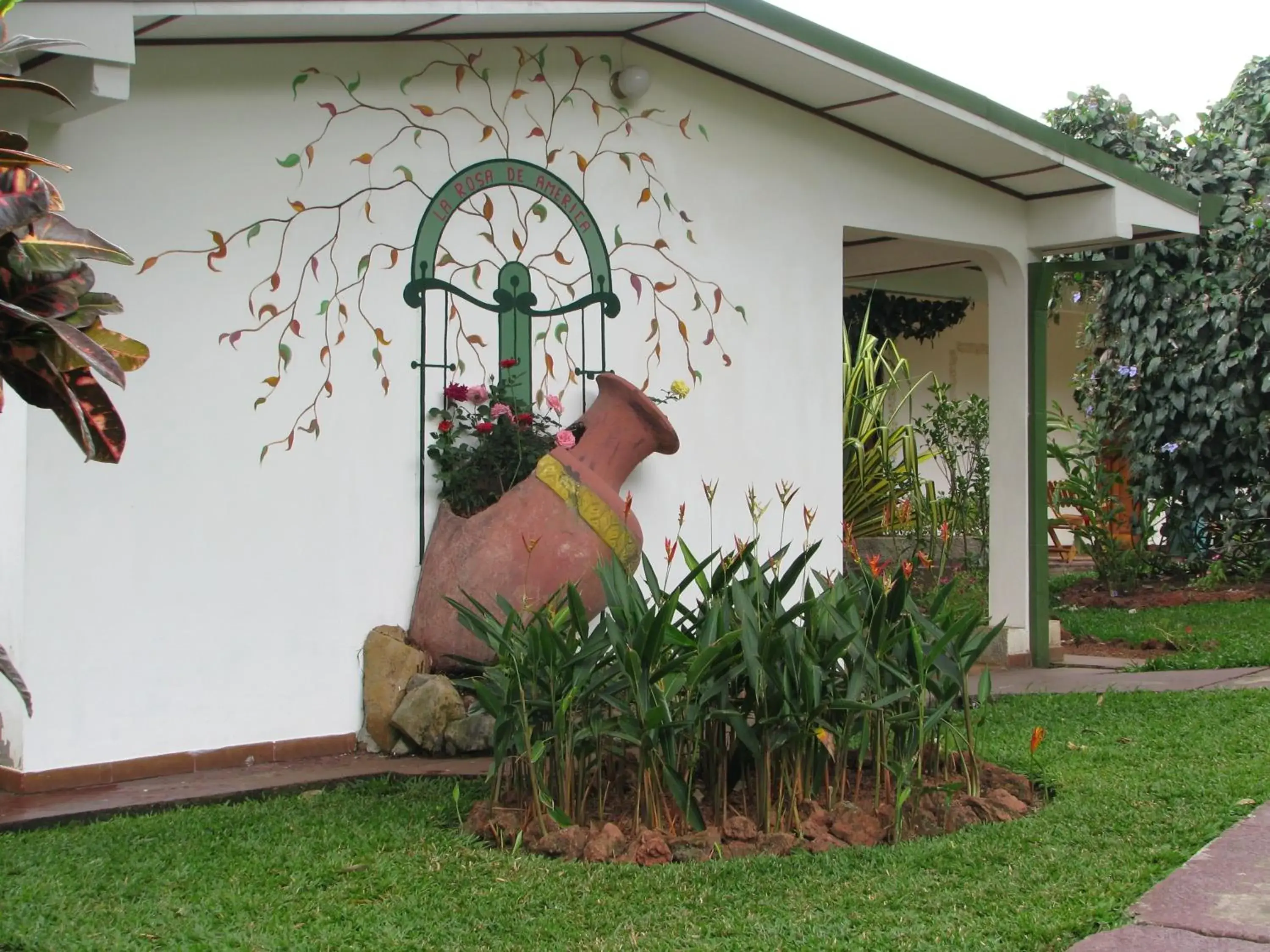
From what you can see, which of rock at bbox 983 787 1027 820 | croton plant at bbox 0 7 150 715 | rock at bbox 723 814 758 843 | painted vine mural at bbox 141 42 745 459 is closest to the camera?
croton plant at bbox 0 7 150 715

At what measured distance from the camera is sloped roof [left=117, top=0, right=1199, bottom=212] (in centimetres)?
575

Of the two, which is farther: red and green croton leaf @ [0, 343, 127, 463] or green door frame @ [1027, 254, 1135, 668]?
green door frame @ [1027, 254, 1135, 668]

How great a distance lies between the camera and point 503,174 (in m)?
6.87

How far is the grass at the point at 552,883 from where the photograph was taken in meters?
3.72

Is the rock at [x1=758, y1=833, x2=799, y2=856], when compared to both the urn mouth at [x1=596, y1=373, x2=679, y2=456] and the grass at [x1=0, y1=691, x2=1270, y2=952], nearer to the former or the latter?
the grass at [x1=0, y1=691, x2=1270, y2=952]

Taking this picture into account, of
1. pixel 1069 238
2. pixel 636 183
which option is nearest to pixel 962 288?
pixel 1069 238

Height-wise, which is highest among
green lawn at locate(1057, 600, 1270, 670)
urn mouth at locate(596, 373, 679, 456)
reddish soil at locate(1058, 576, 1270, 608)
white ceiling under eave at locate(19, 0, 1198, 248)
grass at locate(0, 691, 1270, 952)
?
white ceiling under eave at locate(19, 0, 1198, 248)

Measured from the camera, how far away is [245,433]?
6.07 metres

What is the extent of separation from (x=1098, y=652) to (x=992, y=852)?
5.59 metres

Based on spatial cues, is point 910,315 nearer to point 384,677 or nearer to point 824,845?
point 384,677

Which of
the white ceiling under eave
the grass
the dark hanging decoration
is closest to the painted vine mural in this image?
the white ceiling under eave

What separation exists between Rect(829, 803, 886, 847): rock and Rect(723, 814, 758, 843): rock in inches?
10.0

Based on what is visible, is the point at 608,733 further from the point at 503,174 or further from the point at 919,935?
the point at 503,174

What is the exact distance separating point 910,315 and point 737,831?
976 centimetres
